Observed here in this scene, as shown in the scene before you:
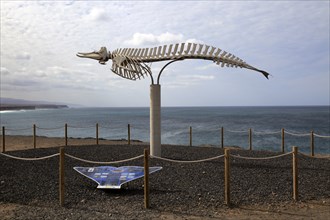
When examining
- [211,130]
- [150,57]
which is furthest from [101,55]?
[211,130]

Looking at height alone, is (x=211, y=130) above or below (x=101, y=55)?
below

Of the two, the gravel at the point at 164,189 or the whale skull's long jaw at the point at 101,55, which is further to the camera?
the whale skull's long jaw at the point at 101,55

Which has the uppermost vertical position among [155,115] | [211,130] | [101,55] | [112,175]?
[101,55]

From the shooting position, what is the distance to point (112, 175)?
7.79 metres

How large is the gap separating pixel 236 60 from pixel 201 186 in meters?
4.86

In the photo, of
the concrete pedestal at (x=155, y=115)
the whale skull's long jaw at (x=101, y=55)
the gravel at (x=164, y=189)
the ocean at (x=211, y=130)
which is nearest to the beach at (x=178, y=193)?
the gravel at (x=164, y=189)

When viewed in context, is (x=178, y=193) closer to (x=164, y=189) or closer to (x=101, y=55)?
(x=164, y=189)

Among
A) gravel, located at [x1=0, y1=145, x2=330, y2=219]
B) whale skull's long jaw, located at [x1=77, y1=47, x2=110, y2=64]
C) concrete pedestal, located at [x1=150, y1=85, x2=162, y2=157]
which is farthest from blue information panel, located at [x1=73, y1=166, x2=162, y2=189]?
whale skull's long jaw, located at [x1=77, y1=47, x2=110, y2=64]

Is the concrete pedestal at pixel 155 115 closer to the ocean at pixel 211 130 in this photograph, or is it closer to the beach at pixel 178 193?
the beach at pixel 178 193

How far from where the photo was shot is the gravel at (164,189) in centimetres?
589

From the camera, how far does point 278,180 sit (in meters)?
8.01

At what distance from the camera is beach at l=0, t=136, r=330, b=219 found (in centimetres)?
572

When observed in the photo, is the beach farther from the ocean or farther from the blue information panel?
the ocean

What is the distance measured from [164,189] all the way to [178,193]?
458mm
